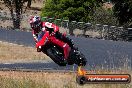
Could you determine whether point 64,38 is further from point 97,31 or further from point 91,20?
point 91,20

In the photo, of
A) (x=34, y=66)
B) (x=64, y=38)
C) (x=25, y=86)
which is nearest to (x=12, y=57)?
(x=34, y=66)

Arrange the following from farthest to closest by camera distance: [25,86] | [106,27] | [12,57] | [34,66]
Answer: [106,27] < [12,57] < [34,66] < [25,86]

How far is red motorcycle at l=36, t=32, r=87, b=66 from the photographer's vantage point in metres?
8.51

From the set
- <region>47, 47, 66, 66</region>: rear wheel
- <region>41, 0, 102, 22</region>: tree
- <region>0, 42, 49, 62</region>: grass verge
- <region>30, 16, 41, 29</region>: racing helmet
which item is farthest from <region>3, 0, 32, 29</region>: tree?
<region>47, 47, 66, 66</region>: rear wheel

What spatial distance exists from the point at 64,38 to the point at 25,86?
183 inches

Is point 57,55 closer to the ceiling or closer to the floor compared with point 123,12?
closer to the ceiling

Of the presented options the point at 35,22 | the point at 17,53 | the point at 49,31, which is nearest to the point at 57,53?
the point at 49,31

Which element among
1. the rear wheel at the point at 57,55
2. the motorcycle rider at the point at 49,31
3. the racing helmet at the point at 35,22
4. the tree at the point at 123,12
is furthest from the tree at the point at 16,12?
the rear wheel at the point at 57,55

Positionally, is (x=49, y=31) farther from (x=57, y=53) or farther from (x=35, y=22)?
(x=57, y=53)

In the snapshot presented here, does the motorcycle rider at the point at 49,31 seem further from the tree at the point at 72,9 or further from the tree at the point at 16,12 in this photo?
the tree at the point at 72,9

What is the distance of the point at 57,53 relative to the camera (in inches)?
340

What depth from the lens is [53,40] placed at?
8570mm

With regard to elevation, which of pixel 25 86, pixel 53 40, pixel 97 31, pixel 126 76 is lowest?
pixel 97 31

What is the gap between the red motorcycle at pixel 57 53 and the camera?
27.9ft
